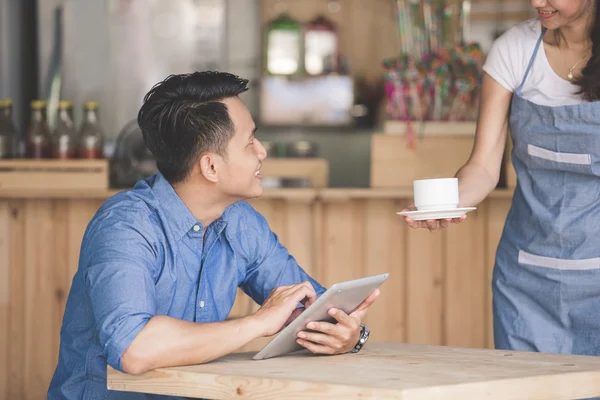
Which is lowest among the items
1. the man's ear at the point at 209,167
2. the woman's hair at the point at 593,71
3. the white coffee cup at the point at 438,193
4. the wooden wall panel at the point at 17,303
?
the wooden wall panel at the point at 17,303

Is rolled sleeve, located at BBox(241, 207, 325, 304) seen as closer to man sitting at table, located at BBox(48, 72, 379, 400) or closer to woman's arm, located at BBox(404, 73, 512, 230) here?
man sitting at table, located at BBox(48, 72, 379, 400)

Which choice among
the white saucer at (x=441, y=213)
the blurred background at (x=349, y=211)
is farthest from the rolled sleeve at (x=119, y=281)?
the blurred background at (x=349, y=211)

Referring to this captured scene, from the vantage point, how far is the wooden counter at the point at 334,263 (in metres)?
2.93

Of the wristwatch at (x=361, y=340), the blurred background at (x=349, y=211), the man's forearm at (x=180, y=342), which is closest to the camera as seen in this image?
the man's forearm at (x=180, y=342)

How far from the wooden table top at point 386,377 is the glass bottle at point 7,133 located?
74.8 inches

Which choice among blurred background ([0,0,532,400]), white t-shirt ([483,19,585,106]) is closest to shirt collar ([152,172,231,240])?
white t-shirt ([483,19,585,106])

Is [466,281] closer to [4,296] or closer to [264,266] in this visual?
[264,266]

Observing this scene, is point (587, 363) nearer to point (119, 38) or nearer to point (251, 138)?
point (251, 138)

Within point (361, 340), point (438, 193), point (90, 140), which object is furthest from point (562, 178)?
point (90, 140)

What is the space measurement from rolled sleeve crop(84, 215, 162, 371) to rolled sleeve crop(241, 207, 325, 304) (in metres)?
0.31

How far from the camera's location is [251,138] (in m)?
1.69

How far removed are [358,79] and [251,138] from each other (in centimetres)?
274

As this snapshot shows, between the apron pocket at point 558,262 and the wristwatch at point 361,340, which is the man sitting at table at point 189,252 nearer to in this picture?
the wristwatch at point 361,340

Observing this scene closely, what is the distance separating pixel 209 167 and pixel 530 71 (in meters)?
0.75
